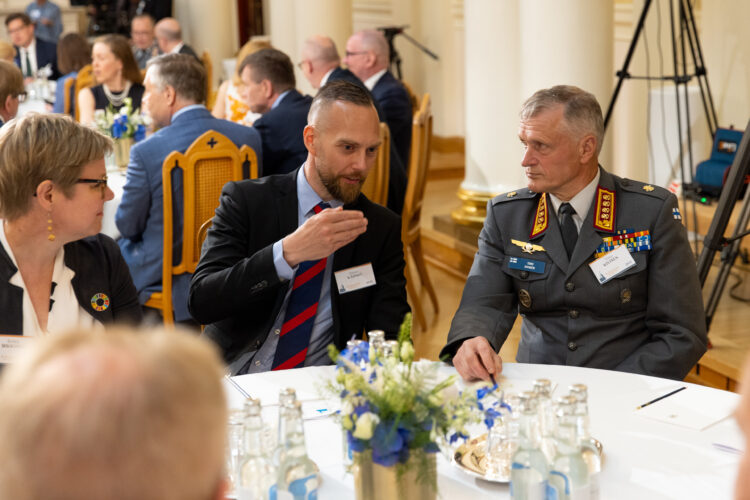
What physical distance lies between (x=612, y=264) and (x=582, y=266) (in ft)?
0.26

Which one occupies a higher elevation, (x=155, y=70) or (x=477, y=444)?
(x=155, y=70)

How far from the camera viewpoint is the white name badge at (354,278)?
2.53m

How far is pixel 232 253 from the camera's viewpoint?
2590mm

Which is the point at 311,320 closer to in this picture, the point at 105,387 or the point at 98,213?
the point at 98,213

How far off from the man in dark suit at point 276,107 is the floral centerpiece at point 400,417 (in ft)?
11.1

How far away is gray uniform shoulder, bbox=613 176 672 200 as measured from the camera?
2.50 metres

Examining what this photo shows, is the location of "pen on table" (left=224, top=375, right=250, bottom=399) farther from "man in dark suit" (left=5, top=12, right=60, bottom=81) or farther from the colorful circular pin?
"man in dark suit" (left=5, top=12, right=60, bottom=81)

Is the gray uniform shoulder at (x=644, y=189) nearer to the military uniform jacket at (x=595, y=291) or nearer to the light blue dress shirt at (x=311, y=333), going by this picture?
the military uniform jacket at (x=595, y=291)

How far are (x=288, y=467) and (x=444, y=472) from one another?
38cm

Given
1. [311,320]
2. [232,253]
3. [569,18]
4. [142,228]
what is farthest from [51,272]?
[569,18]

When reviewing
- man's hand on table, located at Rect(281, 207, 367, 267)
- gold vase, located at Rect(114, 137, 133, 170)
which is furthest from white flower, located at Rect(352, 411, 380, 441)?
gold vase, located at Rect(114, 137, 133, 170)

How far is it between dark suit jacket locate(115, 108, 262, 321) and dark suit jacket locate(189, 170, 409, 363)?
4.07 feet

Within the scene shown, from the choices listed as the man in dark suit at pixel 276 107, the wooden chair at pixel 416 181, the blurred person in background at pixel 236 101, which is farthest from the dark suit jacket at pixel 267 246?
the blurred person in background at pixel 236 101

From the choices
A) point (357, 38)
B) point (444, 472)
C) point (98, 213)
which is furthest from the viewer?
point (357, 38)
